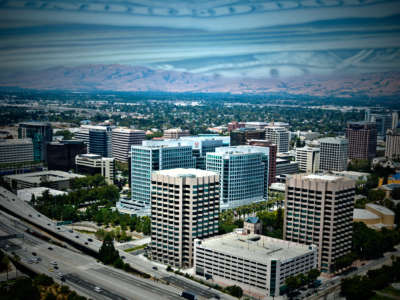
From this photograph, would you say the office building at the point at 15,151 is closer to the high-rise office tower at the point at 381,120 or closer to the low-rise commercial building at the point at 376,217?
the low-rise commercial building at the point at 376,217

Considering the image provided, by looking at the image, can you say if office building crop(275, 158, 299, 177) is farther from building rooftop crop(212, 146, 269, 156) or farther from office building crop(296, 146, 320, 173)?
building rooftop crop(212, 146, 269, 156)

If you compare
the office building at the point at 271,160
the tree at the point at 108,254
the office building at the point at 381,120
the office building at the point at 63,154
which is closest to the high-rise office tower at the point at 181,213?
the tree at the point at 108,254

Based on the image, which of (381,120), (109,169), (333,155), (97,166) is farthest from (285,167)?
(381,120)

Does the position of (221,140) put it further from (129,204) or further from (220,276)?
(220,276)

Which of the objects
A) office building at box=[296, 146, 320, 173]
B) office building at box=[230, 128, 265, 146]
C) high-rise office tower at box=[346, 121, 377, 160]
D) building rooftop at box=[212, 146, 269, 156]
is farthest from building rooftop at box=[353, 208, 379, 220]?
high-rise office tower at box=[346, 121, 377, 160]

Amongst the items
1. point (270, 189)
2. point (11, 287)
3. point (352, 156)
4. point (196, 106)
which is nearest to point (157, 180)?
point (11, 287)

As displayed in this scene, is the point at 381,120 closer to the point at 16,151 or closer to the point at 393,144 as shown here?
the point at 393,144
